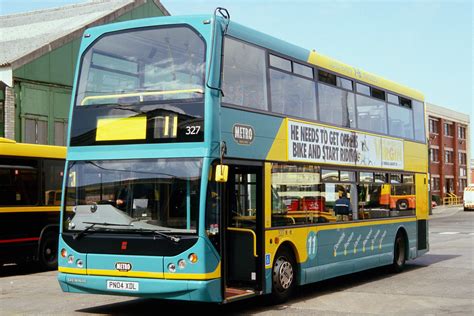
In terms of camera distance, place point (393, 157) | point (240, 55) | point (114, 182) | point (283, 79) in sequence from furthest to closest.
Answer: point (393, 157)
point (283, 79)
point (240, 55)
point (114, 182)

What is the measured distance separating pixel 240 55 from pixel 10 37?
84.8ft

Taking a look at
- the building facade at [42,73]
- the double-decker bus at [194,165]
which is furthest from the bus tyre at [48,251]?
the building facade at [42,73]

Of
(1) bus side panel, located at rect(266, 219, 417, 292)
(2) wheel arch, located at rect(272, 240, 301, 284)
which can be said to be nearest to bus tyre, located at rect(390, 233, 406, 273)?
(1) bus side panel, located at rect(266, 219, 417, 292)

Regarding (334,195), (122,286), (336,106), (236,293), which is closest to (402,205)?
(334,195)

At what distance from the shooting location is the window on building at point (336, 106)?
13.5 meters

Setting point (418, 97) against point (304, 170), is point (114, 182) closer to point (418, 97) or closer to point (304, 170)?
point (304, 170)

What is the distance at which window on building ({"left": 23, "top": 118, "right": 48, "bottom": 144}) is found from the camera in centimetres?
2888

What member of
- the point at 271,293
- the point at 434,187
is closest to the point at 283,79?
the point at 271,293

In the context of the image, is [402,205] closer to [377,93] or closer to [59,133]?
[377,93]

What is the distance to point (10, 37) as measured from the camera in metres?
34.1

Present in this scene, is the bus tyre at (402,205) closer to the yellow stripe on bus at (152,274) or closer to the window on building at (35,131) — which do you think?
the yellow stripe on bus at (152,274)

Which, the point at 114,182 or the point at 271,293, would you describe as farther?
the point at 271,293

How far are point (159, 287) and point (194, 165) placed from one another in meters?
1.70

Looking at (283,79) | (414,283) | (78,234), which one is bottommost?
(414,283)
